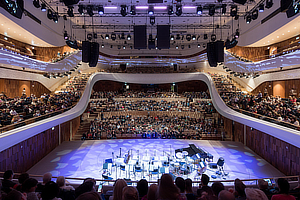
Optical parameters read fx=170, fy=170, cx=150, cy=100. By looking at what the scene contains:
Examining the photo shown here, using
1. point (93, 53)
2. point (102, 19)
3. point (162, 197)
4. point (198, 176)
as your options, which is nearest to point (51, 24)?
point (102, 19)

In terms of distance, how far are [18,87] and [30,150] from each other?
689 centimetres

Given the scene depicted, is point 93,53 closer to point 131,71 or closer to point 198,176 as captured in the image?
point 198,176

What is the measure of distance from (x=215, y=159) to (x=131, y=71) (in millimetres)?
14777

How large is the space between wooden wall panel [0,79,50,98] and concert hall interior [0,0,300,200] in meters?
0.07

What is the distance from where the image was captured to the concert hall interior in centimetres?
601

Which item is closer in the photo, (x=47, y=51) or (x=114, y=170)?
(x=114, y=170)

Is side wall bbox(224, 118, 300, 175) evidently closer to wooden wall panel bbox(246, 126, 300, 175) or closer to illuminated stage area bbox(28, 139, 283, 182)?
wooden wall panel bbox(246, 126, 300, 175)

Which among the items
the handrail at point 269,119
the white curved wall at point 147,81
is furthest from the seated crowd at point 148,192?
the handrail at point 269,119

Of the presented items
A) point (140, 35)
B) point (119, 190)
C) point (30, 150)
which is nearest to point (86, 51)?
point (140, 35)

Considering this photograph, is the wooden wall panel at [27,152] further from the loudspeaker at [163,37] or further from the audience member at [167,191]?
the loudspeaker at [163,37]

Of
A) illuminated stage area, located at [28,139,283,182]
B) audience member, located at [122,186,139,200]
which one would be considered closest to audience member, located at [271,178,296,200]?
audience member, located at [122,186,139,200]

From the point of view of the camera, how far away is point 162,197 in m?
1.59

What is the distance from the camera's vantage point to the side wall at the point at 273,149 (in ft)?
21.1

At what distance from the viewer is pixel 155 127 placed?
12.5 metres
